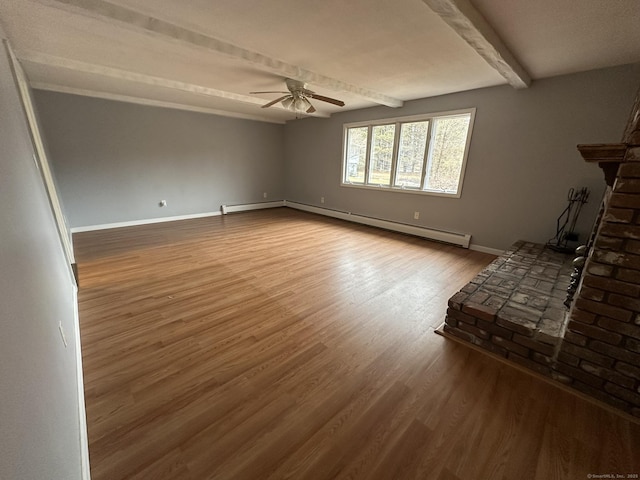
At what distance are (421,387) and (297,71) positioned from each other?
3271 millimetres

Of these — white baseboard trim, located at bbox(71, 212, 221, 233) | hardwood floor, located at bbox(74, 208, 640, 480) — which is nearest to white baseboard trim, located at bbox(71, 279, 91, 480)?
hardwood floor, located at bbox(74, 208, 640, 480)

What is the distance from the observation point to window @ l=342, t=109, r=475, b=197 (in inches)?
156

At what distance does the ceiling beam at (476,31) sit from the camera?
1.66 metres

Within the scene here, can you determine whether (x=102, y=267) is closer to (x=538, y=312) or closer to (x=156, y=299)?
(x=156, y=299)

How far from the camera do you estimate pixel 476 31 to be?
1871 millimetres

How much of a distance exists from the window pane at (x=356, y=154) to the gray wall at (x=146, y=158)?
7.62ft

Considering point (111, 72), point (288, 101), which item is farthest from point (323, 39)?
point (111, 72)

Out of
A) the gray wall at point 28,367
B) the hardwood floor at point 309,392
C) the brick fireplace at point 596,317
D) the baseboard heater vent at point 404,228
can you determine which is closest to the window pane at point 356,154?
the baseboard heater vent at point 404,228

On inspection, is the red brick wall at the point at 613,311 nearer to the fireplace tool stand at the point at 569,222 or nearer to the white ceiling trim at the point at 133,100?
the fireplace tool stand at the point at 569,222

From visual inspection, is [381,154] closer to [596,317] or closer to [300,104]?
[300,104]

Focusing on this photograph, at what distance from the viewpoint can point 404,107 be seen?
4.43m

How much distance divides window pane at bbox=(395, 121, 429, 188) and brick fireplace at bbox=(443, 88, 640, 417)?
2780 millimetres

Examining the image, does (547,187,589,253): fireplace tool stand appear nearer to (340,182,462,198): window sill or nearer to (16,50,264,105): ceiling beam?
(340,182,462,198): window sill

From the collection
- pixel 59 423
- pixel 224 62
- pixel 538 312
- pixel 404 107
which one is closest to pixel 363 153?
pixel 404 107
